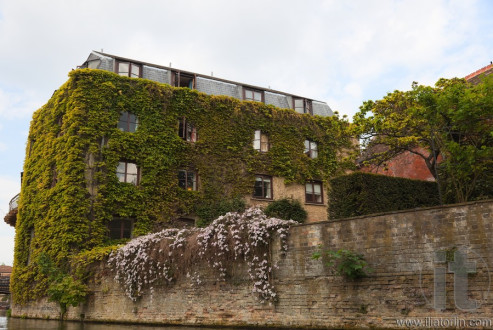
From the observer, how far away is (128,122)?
2347 centimetres

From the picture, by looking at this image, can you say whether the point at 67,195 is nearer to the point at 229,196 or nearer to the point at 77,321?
the point at 77,321

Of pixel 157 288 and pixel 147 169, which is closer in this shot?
pixel 157 288

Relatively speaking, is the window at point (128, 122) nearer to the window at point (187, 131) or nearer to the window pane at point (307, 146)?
the window at point (187, 131)

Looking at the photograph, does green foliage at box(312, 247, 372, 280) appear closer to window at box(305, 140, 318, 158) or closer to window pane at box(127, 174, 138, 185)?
window pane at box(127, 174, 138, 185)

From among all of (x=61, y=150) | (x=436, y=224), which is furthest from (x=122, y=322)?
(x=436, y=224)

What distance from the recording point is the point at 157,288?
15516mm

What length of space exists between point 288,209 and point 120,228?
9.16 meters

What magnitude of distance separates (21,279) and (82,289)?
7838 millimetres

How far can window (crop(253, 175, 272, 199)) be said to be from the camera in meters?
25.7

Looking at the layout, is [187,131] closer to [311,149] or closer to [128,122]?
[128,122]

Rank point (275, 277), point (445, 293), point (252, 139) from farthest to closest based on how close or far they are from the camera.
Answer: point (252, 139)
point (275, 277)
point (445, 293)

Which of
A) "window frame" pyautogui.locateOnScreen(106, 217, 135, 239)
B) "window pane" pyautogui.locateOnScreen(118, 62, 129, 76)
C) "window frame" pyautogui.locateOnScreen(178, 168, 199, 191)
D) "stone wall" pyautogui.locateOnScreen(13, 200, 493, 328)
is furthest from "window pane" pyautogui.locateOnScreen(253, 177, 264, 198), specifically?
"stone wall" pyautogui.locateOnScreen(13, 200, 493, 328)

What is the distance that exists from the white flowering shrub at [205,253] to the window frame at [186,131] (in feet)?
29.9

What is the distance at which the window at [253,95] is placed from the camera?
28.3 meters
